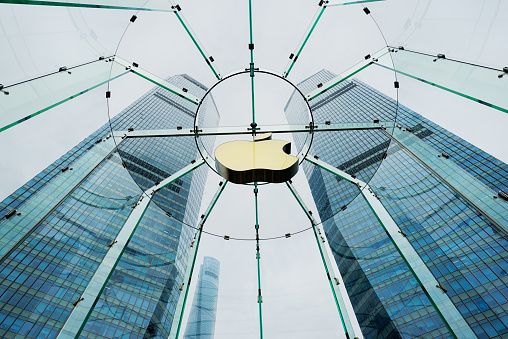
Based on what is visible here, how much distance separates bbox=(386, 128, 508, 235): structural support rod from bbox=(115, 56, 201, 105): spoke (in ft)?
14.5

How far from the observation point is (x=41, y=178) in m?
52.4

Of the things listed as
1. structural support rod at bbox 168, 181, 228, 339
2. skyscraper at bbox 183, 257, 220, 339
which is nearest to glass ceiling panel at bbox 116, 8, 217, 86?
structural support rod at bbox 168, 181, 228, 339

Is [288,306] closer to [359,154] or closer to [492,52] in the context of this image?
[359,154]

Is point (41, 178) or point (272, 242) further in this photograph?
point (41, 178)

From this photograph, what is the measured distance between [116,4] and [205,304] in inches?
253

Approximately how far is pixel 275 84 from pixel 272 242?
3.72 meters

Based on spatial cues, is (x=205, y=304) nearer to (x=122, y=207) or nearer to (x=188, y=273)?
(x=188, y=273)

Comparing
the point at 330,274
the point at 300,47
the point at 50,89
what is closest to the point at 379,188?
the point at 330,274

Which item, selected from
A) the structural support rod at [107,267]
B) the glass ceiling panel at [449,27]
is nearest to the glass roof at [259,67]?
the glass ceiling panel at [449,27]

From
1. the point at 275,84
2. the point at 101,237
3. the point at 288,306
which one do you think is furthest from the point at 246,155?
the point at 101,237

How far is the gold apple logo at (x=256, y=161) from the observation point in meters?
5.76

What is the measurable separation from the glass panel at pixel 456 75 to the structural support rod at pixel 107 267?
15.7 ft

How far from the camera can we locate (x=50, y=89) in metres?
4.65

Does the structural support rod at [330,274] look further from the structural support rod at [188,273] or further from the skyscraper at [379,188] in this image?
the structural support rod at [188,273]
